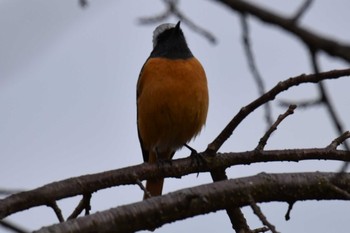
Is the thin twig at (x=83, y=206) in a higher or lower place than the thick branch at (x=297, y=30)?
lower

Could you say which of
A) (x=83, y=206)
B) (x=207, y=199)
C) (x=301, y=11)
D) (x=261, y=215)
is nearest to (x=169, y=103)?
(x=83, y=206)

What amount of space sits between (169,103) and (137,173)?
1.90 meters

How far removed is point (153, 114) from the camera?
5883 mm

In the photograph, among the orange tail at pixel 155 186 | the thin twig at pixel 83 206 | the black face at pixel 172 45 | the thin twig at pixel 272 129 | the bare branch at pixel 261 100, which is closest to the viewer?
the bare branch at pixel 261 100

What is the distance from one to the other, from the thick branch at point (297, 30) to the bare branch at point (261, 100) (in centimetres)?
157

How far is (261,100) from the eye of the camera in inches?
144

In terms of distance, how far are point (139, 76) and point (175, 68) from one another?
1.61 feet

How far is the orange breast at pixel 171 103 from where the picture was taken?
5816 mm

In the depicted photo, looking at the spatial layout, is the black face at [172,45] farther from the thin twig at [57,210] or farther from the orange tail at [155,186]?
the thin twig at [57,210]

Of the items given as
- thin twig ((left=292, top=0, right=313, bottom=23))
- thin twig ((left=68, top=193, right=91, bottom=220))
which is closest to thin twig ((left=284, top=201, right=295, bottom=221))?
thin twig ((left=68, top=193, right=91, bottom=220))

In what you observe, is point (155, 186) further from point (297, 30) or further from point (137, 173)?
point (297, 30)

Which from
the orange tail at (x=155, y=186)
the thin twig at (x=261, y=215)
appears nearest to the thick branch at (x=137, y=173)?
the thin twig at (x=261, y=215)

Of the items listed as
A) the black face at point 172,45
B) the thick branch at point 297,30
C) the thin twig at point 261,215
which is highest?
the black face at point 172,45

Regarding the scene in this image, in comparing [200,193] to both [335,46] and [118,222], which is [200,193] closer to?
[118,222]
